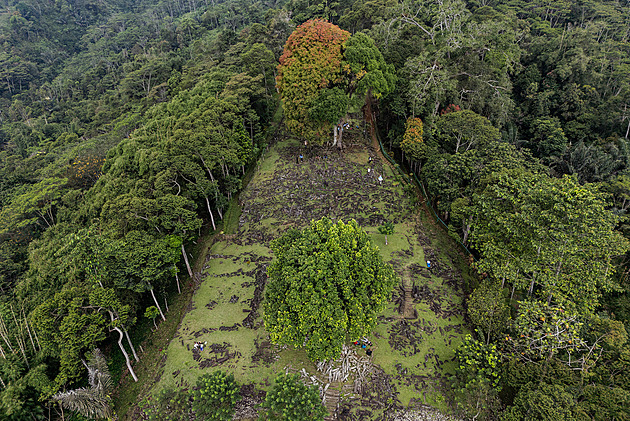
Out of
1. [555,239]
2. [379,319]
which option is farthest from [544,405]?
[379,319]

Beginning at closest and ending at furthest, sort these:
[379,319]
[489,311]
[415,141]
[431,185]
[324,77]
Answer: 1. [489,311]
2. [379,319]
3. [431,185]
4. [415,141]
5. [324,77]

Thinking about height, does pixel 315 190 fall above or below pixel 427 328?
above

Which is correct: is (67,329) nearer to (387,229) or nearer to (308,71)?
(387,229)

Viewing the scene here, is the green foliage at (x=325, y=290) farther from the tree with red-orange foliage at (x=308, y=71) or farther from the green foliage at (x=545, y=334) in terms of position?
the tree with red-orange foliage at (x=308, y=71)

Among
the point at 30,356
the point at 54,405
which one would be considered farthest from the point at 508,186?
the point at 30,356

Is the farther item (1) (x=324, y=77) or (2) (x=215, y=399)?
(1) (x=324, y=77)

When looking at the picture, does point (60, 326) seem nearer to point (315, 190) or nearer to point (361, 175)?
point (315, 190)
